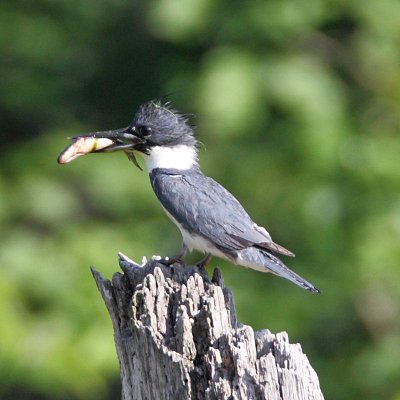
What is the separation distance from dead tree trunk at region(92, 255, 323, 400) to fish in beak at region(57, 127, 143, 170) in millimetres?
1062

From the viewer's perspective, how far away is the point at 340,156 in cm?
853

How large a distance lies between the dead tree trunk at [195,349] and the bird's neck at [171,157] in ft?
3.87

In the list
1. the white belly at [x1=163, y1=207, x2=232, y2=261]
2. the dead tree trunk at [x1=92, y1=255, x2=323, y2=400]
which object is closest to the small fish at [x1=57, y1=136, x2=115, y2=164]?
the white belly at [x1=163, y1=207, x2=232, y2=261]

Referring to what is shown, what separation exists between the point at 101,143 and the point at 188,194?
486 mm

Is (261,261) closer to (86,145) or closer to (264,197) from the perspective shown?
(86,145)

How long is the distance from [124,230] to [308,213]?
1.43 meters

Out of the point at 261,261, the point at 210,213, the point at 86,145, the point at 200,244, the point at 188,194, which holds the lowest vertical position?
the point at 261,261

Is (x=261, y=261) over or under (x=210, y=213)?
under

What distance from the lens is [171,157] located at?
5.51m

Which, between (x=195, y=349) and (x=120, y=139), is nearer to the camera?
(x=195, y=349)

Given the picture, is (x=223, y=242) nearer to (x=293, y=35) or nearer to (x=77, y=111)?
(x=293, y=35)

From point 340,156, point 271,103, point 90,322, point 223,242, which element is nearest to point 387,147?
point 340,156

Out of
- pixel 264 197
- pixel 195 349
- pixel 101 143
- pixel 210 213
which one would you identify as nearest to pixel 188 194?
pixel 210 213

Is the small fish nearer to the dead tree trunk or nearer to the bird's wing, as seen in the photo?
the bird's wing
